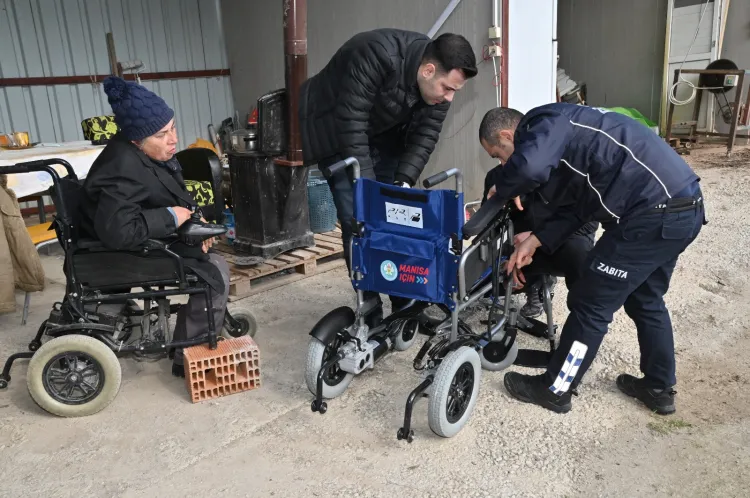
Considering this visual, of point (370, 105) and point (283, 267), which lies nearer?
point (370, 105)

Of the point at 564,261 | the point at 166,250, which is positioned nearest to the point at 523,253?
the point at 564,261

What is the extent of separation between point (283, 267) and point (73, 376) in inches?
74.3

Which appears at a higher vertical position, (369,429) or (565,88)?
(565,88)

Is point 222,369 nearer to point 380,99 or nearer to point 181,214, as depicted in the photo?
point 181,214

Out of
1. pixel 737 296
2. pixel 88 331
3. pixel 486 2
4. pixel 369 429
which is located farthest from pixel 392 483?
pixel 486 2

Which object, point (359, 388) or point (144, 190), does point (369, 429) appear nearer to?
point (359, 388)

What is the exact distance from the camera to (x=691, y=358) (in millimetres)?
3236

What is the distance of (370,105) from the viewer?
3.24m

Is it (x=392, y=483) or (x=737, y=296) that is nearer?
(x=392, y=483)

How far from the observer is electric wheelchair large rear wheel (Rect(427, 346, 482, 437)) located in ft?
8.12

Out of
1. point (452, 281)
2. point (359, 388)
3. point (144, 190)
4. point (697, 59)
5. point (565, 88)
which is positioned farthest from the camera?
point (565, 88)

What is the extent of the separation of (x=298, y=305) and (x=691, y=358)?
2427 millimetres

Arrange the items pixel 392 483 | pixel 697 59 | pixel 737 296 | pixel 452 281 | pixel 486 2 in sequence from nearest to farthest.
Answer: pixel 392 483 < pixel 452 281 < pixel 737 296 < pixel 486 2 < pixel 697 59

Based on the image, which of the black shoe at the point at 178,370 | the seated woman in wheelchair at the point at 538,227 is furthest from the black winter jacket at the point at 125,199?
the seated woman in wheelchair at the point at 538,227
